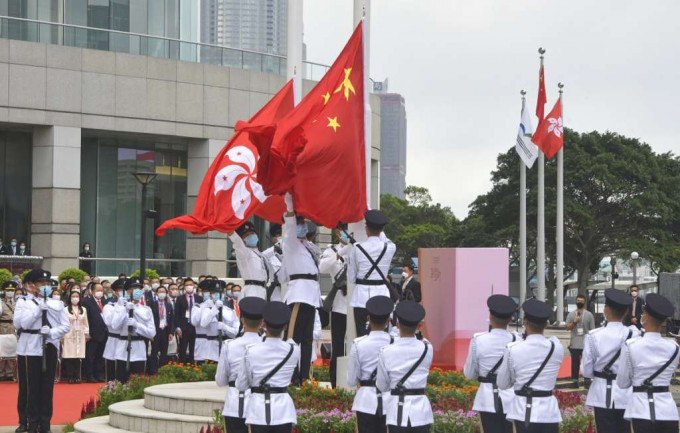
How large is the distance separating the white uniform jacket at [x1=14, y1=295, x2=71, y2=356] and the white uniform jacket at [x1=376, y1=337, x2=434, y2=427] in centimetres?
654

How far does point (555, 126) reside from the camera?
4159cm

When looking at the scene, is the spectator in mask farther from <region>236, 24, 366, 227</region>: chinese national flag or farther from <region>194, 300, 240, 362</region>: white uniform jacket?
<region>236, 24, 366, 227</region>: chinese national flag

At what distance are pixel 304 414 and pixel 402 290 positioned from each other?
9.93 m

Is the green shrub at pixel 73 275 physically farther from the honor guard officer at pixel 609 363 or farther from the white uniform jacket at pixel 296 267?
the honor guard officer at pixel 609 363

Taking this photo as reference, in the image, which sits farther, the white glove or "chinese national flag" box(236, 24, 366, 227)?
the white glove

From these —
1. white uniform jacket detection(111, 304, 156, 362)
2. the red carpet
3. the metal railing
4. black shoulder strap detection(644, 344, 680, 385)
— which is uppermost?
the metal railing

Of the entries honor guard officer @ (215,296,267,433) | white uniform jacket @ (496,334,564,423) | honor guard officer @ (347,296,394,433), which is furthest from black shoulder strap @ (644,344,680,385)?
honor guard officer @ (215,296,267,433)

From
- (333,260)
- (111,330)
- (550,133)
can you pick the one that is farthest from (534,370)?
(550,133)

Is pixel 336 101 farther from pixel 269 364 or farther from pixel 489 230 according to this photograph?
pixel 489 230

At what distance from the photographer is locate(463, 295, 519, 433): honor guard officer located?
10.0 m

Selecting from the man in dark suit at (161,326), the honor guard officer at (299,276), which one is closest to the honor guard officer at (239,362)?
the honor guard officer at (299,276)

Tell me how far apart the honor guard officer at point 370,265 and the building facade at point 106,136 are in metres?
22.8

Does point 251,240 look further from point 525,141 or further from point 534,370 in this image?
point 525,141

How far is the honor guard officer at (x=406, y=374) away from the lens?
9398 mm
